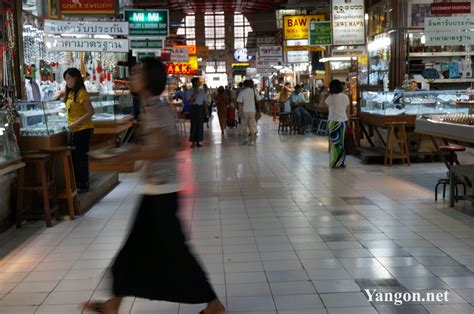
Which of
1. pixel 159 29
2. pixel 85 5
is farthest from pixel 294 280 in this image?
pixel 159 29

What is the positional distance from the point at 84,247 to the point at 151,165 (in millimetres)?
2695

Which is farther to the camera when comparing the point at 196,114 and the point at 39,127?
the point at 196,114

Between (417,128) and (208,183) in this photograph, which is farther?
(208,183)

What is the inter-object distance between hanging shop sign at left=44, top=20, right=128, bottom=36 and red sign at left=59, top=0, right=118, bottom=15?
615mm

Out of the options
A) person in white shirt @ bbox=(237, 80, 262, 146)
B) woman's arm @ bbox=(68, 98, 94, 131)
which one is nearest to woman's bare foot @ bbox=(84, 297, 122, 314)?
woman's arm @ bbox=(68, 98, 94, 131)

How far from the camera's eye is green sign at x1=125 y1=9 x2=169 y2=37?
1423 cm

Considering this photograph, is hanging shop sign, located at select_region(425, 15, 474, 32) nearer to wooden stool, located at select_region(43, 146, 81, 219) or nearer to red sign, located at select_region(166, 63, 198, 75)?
wooden stool, located at select_region(43, 146, 81, 219)

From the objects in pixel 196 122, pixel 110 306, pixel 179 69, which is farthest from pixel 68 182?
pixel 179 69

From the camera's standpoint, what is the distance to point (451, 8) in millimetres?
11031

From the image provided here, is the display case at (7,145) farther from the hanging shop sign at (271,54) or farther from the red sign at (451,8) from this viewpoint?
the hanging shop sign at (271,54)

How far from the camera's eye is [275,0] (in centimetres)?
3042

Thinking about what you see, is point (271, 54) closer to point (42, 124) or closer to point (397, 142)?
point (397, 142)

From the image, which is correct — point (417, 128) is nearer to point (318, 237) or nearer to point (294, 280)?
point (318, 237)

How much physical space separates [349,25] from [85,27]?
6919 mm
